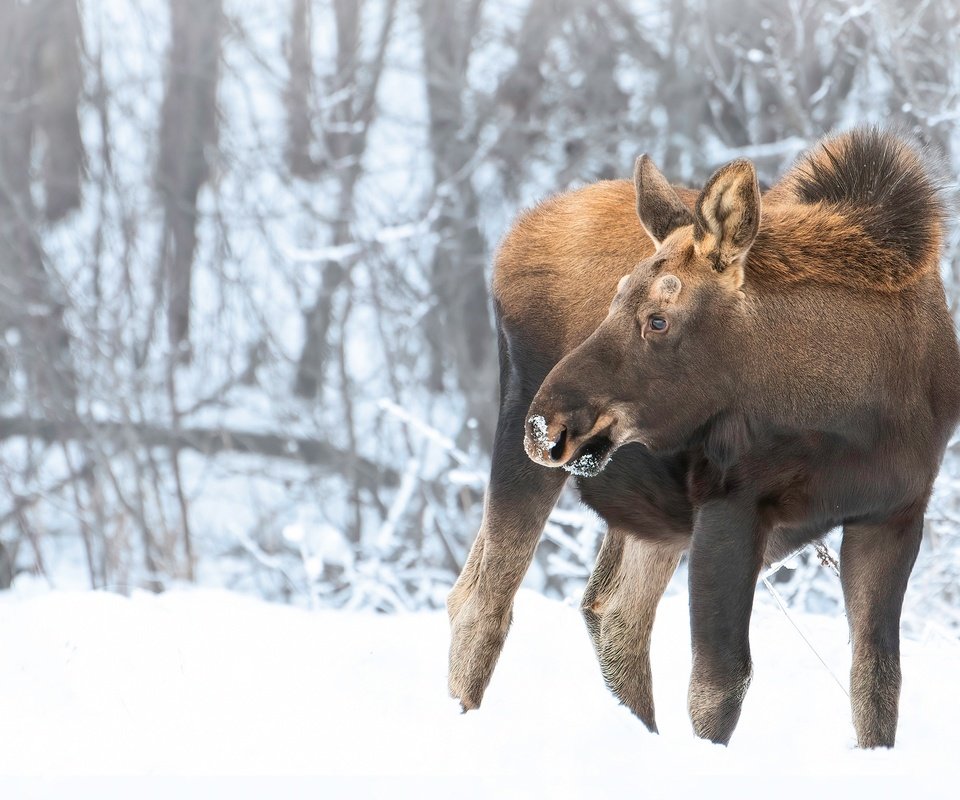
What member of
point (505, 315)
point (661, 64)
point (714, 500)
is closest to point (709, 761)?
point (714, 500)

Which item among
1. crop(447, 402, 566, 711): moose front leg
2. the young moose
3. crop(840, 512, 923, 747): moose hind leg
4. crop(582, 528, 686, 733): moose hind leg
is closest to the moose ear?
the young moose

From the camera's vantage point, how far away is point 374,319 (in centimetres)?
1376

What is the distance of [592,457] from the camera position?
3.63 metres

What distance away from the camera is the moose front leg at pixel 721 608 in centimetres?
359

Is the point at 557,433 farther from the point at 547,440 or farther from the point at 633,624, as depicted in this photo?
the point at 633,624

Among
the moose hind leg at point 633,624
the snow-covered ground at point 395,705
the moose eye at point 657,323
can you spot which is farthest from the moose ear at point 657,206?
the snow-covered ground at point 395,705

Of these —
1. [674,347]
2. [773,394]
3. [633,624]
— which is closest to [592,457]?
[674,347]

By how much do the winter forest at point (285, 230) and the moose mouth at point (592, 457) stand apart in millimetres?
7792

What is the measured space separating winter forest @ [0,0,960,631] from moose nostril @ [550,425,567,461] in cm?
791

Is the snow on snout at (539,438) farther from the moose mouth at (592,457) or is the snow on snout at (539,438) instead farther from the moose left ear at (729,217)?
the moose left ear at (729,217)

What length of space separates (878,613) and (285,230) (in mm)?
10827

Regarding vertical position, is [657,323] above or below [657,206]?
below

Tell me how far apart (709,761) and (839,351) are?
1.15 m

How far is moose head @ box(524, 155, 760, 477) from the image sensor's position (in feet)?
11.7
